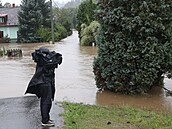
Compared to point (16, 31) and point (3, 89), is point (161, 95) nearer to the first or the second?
point (3, 89)

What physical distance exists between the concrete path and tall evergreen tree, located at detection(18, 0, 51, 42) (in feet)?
115

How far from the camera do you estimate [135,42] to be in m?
10.0

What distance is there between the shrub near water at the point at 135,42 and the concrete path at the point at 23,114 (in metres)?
3.03

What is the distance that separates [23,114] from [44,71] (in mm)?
1305

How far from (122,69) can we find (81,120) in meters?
4.04

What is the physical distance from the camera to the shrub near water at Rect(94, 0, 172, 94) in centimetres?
982

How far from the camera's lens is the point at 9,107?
7445 millimetres

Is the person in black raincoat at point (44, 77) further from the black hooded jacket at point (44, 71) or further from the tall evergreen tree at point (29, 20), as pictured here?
the tall evergreen tree at point (29, 20)

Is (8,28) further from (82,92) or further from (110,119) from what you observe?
(110,119)

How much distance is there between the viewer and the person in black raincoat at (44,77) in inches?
231

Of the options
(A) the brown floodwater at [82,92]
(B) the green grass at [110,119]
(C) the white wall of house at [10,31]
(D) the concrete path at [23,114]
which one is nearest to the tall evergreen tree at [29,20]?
(C) the white wall of house at [10,31]

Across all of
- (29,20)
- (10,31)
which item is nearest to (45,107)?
(29,20)

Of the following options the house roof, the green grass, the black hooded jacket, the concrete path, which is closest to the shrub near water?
the green grass

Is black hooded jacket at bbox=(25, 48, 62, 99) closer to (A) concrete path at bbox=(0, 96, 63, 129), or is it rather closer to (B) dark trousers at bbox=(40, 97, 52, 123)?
(B) dark trousers at bbox=(40, 97, 52, 123)
